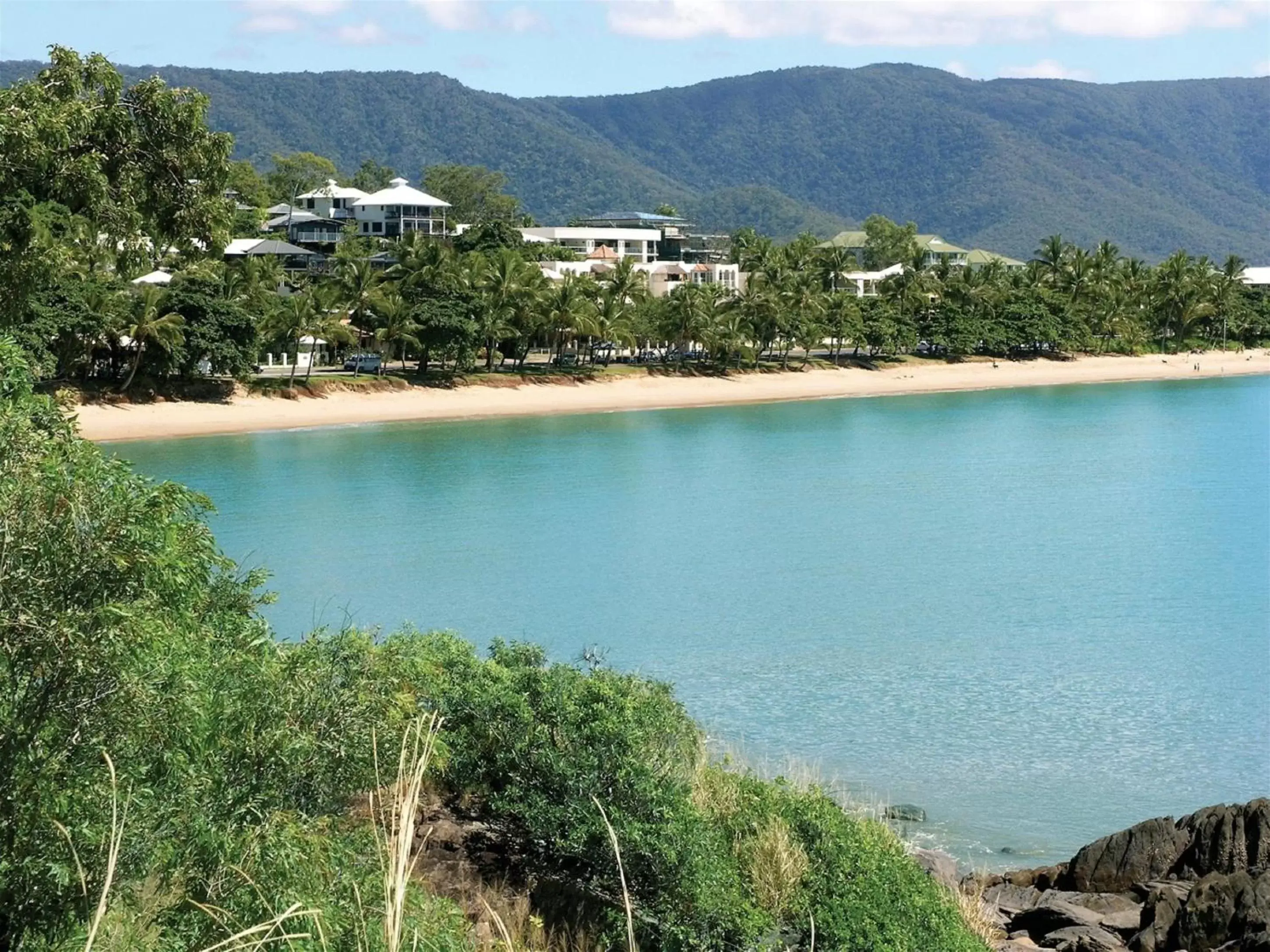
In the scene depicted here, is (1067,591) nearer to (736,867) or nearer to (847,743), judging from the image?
(847,743)

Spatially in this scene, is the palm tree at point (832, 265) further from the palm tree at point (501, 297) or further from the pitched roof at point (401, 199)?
the palm tree at point (501, 297)

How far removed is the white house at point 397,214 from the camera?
101562 millimetres

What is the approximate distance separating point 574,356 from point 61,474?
216 ft

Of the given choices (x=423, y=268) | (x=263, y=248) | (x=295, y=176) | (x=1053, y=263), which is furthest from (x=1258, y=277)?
(x=423, y=268)

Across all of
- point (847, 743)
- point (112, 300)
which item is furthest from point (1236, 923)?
point (112, 300)

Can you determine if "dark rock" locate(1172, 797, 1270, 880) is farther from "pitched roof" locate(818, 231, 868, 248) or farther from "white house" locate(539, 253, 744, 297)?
"pitched roof" locate(818, 231, 868, 248)

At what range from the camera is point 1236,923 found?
428 inches

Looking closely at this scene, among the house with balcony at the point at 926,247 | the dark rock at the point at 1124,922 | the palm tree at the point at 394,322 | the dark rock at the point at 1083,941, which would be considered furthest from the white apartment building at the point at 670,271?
the dark rock at the point at 1083,941

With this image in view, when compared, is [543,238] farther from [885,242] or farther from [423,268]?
[885,242]

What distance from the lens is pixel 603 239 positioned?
108438mm

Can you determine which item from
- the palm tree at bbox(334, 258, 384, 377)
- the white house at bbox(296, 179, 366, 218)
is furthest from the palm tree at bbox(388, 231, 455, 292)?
the white house at bbox(296, 179, 366, 218)

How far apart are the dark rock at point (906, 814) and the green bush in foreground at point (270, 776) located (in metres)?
3.48

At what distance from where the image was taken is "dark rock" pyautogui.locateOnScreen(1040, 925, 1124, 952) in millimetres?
11030

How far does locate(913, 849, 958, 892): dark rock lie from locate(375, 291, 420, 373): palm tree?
48.1 m
